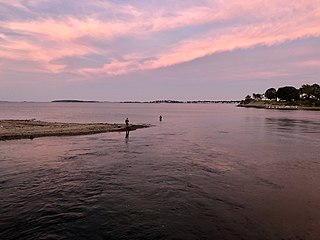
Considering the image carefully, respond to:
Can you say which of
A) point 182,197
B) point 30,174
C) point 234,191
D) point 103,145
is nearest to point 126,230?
point 182,197

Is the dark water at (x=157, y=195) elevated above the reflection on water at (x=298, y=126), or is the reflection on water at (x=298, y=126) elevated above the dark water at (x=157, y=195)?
the dark water at (x=157, y=195)

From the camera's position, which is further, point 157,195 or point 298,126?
point 298,126

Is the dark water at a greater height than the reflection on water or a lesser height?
greater

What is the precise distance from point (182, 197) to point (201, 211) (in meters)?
2.41

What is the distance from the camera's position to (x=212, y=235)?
13.0 meters

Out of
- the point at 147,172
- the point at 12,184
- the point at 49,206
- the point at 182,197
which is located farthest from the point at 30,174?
the point at 182,197

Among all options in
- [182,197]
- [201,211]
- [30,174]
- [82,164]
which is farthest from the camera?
[82,164]

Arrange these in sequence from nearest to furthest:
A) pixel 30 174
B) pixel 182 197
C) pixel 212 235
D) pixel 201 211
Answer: pixel 212 235 < pixel 201 211 < pixel 182 197 < pixel 30 174

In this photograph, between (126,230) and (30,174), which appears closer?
(126,230)

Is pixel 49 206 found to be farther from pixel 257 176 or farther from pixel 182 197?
pixel 257 176

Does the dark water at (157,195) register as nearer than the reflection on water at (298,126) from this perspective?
Yes

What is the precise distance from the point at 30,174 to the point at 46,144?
52.8ft

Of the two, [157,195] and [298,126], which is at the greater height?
[157,195]

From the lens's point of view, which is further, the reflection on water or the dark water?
the reflection on water
